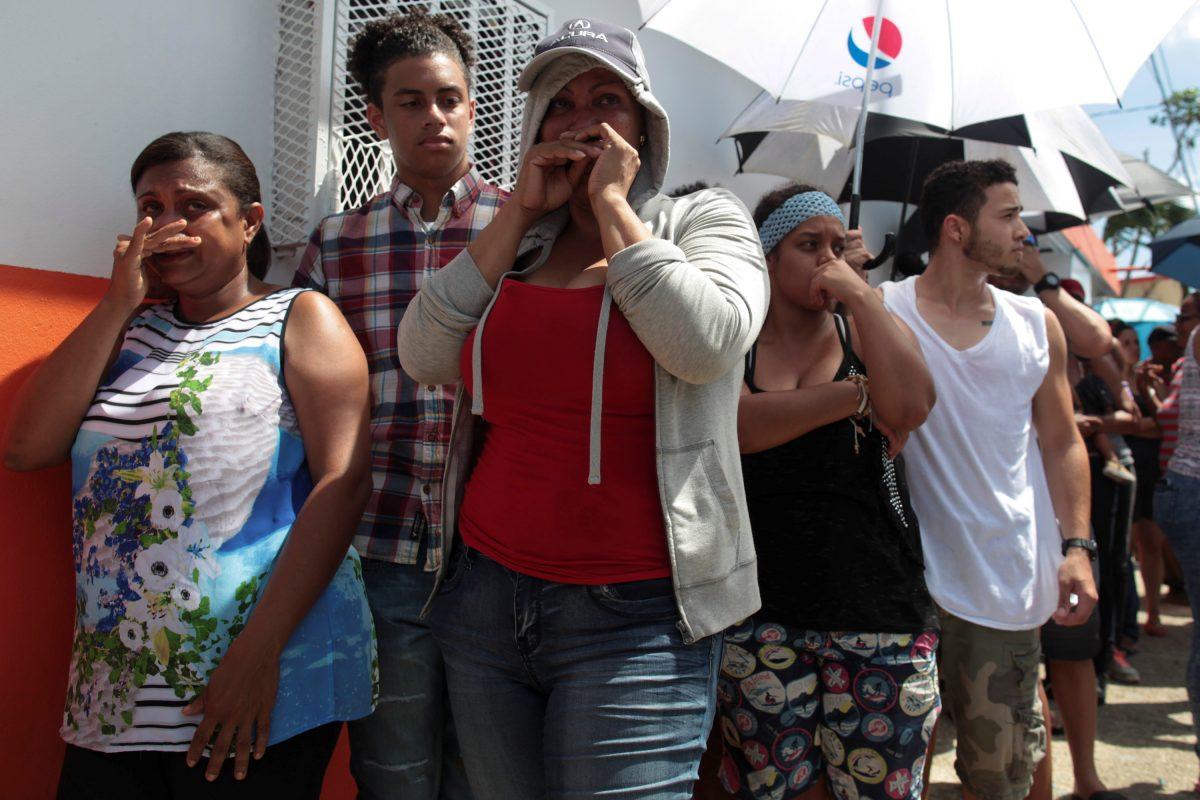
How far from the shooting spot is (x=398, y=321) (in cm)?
234

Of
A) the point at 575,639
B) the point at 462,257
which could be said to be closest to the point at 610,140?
the point at 462,257

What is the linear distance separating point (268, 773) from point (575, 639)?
770 mm

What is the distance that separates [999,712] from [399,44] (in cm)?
256

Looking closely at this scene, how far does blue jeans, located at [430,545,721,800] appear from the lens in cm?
154

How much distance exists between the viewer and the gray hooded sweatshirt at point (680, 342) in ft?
5.04

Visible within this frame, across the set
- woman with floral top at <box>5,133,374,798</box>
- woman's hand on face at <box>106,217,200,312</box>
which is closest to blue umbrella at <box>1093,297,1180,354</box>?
woman with floral top at <box>5,133,374,798</box>

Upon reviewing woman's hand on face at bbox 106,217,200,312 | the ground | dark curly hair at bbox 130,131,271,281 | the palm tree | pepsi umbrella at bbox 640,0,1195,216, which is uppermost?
the palm tree

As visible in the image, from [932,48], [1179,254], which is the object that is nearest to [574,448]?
[932,48]

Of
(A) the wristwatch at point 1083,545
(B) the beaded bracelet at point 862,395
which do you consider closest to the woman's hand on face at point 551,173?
(B) the beaded bracelet at point 862,395

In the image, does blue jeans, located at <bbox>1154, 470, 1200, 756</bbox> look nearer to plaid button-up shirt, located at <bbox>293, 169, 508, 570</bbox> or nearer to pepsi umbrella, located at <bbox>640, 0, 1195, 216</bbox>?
pepsi umbrella, located at <bbox>640, 0, 1195, 216</bbox>

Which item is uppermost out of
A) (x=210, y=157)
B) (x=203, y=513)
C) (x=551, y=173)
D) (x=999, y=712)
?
(x=210, y=157)

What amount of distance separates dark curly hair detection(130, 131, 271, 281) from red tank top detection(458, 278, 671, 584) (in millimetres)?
889

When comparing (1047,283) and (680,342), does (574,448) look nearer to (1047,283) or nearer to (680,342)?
(680,342)

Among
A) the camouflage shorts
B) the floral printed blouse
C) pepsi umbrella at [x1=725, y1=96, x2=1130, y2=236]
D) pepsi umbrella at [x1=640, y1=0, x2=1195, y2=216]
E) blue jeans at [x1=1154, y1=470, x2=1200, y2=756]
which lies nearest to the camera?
the floral printed blouse
